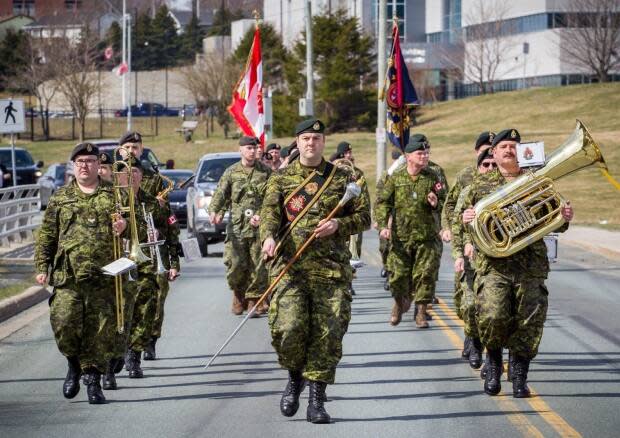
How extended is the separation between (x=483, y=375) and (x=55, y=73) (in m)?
64.1

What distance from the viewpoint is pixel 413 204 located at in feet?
43.5

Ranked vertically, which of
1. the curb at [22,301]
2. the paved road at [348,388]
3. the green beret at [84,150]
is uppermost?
the green beret at [84,150]

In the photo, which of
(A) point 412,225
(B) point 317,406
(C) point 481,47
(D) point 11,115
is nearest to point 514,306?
(B) point 317,406

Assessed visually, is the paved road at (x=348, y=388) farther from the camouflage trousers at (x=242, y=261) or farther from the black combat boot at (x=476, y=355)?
the camouflage trousers at (x=242, y=261)

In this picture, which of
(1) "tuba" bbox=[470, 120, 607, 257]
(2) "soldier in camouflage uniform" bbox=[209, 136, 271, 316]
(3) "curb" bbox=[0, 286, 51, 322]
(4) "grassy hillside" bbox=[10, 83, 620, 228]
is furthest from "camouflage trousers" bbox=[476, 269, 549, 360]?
(4) "grassy hillside" bbox=[10, 83, 620, 228]

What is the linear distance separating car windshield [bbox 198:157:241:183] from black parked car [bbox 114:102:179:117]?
61.1 metres

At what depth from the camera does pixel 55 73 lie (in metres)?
71.6

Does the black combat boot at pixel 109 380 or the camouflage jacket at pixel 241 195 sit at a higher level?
the camouflage jacket at pixel 241 195

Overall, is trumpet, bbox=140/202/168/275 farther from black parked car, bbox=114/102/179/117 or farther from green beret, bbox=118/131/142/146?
black parked car, bbox=114/102/179/117

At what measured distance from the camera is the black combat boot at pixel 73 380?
9391 millimetres

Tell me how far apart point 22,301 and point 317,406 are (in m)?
8.25

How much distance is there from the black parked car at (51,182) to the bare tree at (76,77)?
2652 centimetres

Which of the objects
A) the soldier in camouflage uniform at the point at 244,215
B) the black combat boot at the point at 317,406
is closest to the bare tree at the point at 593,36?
the soldier in camouflage uniform at the point at 244,215

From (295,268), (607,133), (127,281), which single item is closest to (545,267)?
(295,268)
